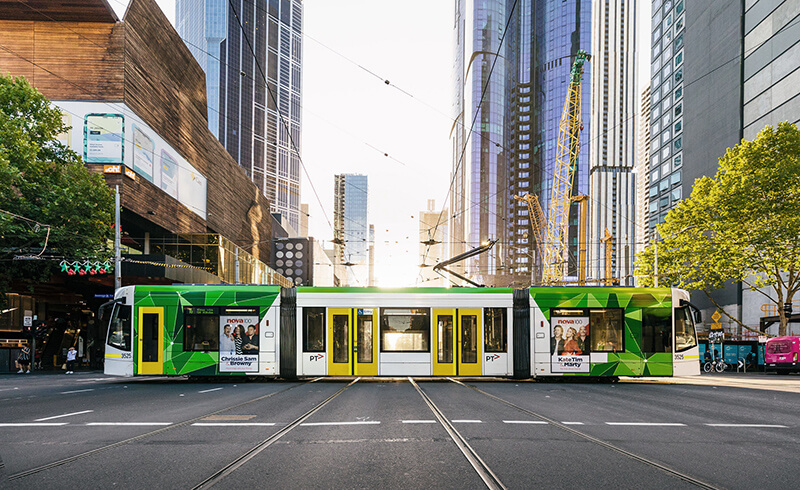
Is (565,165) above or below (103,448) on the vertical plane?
above

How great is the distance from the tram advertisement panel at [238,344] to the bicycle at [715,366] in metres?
26.2

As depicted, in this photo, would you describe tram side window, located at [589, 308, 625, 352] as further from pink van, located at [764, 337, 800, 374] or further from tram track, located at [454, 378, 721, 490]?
pink van, located at [764, 337, 800, 374]

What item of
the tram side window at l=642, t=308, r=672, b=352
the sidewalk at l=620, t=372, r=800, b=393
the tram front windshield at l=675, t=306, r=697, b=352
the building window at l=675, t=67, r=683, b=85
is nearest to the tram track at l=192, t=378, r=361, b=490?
the tram side window at l=642, t=308, r=672, b=352

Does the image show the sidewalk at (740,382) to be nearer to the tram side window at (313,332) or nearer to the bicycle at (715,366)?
the bicycle at (715,366)

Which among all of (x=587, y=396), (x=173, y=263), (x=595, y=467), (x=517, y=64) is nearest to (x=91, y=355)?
(x=173, y=263)

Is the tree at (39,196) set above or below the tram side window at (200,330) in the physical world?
above

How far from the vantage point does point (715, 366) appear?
3488cm

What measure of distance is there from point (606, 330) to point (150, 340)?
1485 cm

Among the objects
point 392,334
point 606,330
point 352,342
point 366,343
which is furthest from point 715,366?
point 352,342

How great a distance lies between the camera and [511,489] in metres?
6.02

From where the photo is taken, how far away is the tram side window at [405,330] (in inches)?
812

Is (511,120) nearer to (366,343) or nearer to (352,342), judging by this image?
(366,343)

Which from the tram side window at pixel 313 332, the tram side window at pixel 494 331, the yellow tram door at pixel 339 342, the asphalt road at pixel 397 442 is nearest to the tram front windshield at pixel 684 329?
the asphalt road at pixel 397 442

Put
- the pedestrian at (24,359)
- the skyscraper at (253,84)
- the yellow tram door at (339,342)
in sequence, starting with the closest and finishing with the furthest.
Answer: the yellow tram door at (339,342)
the pedestrian at (24,359)
the skyscraper at (253,84)
